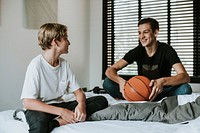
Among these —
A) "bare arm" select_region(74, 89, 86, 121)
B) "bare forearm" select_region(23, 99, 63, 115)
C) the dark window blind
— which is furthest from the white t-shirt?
the dark window blind

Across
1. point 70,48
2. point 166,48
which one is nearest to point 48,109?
point 166,48

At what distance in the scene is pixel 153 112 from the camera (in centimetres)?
158

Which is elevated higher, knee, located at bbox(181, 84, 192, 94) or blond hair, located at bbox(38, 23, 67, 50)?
blond hair, located at bbox(38, 23, 67, 50)

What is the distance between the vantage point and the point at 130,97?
2.26 metres

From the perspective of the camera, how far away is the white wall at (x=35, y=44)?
9.82 ft

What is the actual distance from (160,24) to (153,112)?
2562mm

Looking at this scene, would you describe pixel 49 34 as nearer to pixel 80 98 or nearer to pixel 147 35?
pixel 80 98

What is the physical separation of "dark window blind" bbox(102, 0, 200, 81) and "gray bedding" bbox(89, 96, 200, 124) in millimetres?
2174

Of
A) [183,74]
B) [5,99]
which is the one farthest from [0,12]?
[183,74]

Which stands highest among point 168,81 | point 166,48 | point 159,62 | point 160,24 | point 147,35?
point 160,24

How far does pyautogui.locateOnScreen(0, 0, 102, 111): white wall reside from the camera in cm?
299


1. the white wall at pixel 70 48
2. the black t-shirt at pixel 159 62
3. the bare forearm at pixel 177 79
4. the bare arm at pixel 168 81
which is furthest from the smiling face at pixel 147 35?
the white wall at pixel 70 48

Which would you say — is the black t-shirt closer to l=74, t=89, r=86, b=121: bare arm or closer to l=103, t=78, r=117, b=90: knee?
l=103, t=78, r=117, b=90: knee

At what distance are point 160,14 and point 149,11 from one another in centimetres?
17
